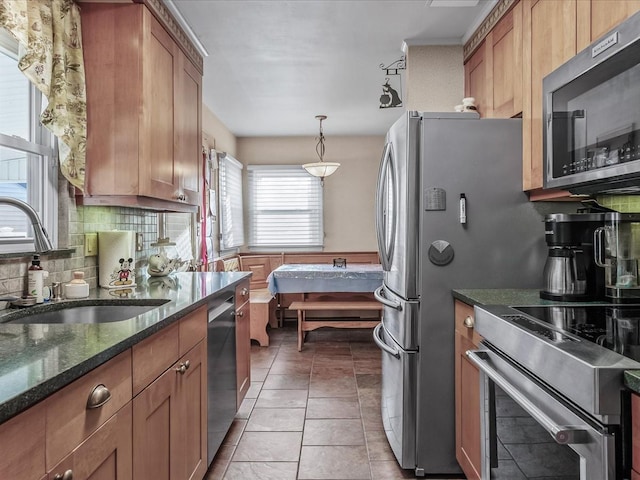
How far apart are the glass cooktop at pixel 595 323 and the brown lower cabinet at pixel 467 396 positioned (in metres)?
0.33

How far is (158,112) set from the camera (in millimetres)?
2227

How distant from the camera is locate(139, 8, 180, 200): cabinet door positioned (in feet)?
6.78

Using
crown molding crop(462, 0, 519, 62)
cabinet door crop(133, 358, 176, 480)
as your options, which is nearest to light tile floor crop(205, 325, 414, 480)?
cabinet door crop(133, 358, 176, 480)

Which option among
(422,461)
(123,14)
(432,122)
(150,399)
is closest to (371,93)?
(432,122)

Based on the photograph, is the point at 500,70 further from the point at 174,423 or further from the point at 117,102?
the point at 174,423

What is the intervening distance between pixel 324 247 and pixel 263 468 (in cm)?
395

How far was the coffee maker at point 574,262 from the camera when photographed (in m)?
1.69

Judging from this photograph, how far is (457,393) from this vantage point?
2.00 meters

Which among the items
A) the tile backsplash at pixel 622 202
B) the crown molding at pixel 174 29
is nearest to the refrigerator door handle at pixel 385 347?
the tile backsplash at pixel 622 202

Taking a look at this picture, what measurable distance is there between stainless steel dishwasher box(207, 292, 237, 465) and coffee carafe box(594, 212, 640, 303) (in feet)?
5.49

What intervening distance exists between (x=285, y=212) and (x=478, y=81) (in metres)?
3.64

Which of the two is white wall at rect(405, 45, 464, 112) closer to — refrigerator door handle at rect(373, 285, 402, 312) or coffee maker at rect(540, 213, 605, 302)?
refrigerator door handle at rect(373, 285, 402, 312)

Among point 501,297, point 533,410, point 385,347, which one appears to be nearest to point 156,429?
point 533,410

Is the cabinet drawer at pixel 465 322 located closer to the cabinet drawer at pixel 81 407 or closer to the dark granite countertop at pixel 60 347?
the dark granite countertop at pixel 60 347
